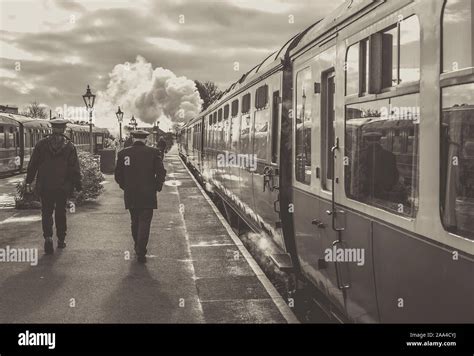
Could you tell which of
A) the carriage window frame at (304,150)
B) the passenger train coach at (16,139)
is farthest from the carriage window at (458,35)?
the passenger train coach at (16,139)

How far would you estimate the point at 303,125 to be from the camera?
6.16m

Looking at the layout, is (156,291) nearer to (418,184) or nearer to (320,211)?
(320,211)

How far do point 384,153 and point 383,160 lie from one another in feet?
0.15

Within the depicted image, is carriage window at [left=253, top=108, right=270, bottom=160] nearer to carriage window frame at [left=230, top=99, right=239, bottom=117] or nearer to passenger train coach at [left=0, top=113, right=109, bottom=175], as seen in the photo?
carriage window frame at [left=230, top=99, right=239, bottom=117]

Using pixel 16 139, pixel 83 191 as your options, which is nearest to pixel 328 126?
pixel 83 191

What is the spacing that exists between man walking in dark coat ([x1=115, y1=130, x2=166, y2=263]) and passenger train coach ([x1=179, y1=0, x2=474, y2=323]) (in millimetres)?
2088

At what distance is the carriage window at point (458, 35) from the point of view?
284 centimetres

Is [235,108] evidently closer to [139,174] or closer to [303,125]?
[139,174]

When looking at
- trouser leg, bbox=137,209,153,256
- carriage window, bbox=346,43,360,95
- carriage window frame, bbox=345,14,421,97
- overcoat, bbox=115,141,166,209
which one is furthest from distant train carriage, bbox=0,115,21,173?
carriage window frame, bbox=345,14,421,97

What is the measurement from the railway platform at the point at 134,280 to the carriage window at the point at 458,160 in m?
2.97

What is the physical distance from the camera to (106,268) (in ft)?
25.9

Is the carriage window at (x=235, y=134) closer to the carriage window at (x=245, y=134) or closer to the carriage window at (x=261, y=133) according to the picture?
the carriage window at (x=245, y=134)

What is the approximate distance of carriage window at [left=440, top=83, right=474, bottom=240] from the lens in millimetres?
2918
